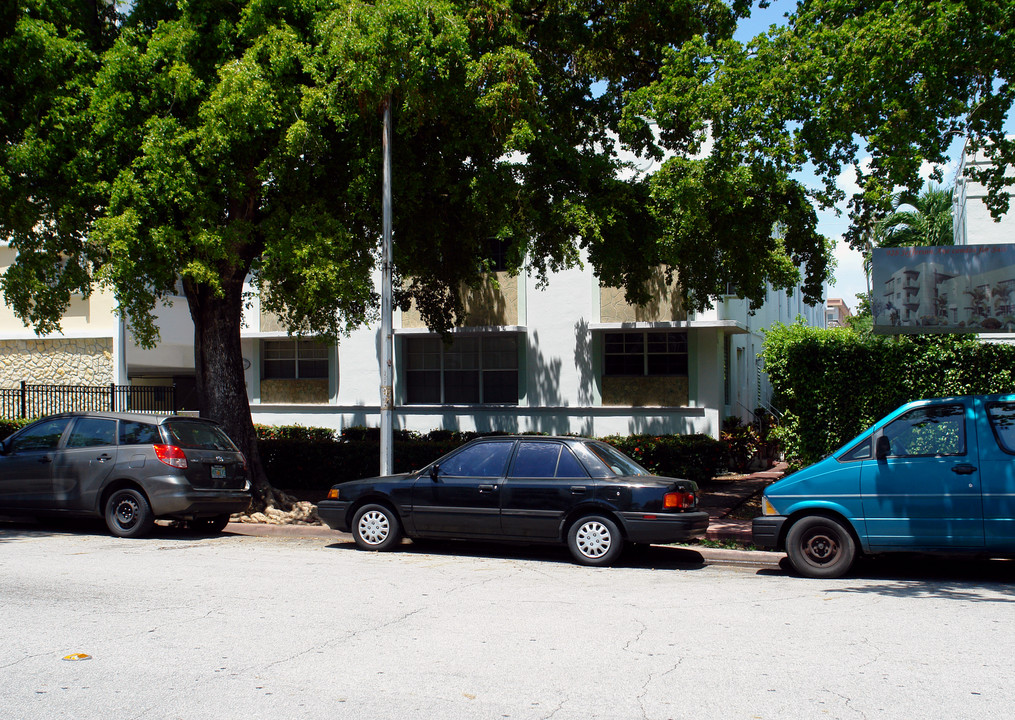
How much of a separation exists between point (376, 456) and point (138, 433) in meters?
6.27

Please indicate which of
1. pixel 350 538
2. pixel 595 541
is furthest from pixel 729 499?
pixel 350 538

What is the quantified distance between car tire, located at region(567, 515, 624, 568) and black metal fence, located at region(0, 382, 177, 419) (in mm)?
14144

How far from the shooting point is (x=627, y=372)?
21.1 m

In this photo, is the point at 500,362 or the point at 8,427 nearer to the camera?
the point at 8,427

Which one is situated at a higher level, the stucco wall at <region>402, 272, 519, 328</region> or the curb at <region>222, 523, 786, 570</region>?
the stucco wall at <region>402, 272, 519, 328</region>

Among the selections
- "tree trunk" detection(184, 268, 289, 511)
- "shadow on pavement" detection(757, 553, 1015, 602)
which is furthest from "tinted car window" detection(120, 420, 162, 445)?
"shadow on pavement" detection(757, 553, 1015, 602)

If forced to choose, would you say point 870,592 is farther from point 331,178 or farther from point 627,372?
point 627,372

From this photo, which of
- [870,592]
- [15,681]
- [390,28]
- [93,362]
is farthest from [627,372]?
[15,681]

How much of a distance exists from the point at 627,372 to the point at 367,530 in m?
11.5

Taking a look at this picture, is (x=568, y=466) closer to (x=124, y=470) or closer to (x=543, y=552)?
(x=543, y=552)

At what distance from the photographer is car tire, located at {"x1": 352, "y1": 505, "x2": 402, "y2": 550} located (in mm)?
10641

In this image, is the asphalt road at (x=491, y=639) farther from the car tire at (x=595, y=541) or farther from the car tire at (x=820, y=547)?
the car tire at (x=595, y=541)

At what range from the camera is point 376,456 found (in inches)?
693

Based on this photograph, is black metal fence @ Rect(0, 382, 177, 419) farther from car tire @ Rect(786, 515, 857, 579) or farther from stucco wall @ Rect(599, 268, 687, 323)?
car tire @ Rect(786, 515, 857, 579)
